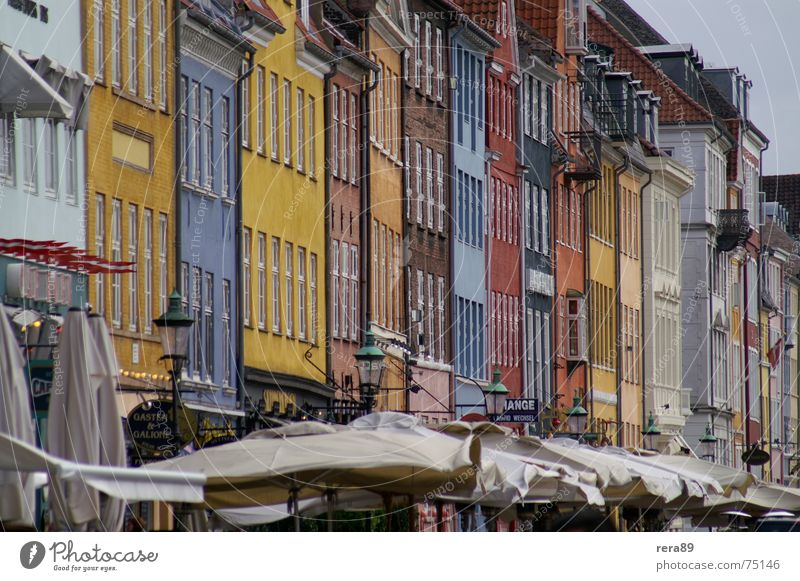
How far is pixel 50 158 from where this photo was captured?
111 ft

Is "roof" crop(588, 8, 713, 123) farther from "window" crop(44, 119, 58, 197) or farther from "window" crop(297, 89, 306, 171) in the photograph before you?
"window" crop(44, 119, 58, 197)

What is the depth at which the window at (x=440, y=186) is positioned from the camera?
58.7m

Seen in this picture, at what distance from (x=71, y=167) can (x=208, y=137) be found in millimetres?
6927

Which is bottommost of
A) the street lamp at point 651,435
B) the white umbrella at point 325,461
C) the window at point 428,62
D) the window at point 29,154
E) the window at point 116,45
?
the white umbrella at point 325,461

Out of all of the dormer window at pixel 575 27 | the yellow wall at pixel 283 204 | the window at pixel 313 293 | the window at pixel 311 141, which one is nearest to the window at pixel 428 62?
the yellow wall at pixel 283 204

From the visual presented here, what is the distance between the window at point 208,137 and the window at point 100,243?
5.59m

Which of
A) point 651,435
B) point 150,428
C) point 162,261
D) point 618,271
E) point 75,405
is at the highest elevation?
point 618,271

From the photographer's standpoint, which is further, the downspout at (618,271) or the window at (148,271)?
the downspout at (618,271)

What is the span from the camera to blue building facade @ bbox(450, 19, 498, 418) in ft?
197

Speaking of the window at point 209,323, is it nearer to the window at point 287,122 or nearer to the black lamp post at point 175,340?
the window at point 287,122

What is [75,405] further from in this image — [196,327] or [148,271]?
[196,327]

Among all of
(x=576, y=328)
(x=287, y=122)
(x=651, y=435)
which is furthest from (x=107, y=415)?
(x=576, y=328)

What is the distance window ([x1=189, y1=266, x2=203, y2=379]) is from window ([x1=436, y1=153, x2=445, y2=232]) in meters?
18.8
